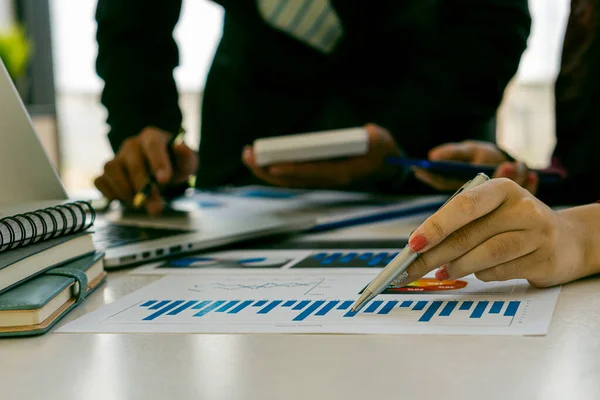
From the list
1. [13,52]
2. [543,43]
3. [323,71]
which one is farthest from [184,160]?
[543,43]

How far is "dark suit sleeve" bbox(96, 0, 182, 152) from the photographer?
133cm

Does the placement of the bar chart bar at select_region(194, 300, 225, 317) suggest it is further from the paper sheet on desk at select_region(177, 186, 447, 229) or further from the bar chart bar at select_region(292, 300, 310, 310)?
the paper sheet on desk at select_region(177, 186, 447, 229)

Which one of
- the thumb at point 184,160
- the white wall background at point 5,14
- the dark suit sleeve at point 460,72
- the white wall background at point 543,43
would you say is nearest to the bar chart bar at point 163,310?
the thumb at point 184,160

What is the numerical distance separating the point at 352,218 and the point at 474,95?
49 cm

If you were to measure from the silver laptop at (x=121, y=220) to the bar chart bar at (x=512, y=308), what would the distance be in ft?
1.32

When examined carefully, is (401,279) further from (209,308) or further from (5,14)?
(5,14)

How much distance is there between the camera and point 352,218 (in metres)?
1.05

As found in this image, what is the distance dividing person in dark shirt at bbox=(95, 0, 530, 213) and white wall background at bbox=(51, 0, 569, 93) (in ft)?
5.92

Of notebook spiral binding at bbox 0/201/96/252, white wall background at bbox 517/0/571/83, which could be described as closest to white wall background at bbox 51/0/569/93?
white wall background at bbox 517/0/571/83

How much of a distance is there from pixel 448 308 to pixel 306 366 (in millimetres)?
158

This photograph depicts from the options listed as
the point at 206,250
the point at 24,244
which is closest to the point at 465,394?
the point at 24,244

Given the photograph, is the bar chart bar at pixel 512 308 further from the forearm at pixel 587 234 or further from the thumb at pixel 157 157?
the thumb at pixel 157 157

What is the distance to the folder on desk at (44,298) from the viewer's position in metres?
0.52

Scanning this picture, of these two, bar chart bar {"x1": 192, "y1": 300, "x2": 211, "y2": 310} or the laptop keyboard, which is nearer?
bar chart bar {"x1": 192, "y1": 300, "x2": 211, "y2": 310}
